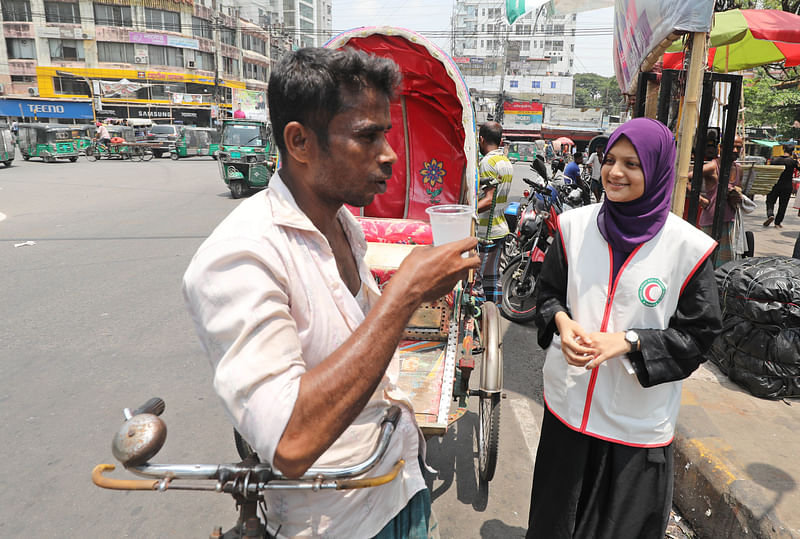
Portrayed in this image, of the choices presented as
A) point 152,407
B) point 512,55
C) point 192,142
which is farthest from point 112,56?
point 512,55

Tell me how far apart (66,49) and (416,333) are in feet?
157

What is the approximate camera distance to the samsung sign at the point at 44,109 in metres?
33.1

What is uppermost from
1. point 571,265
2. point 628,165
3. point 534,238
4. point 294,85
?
point 294,85

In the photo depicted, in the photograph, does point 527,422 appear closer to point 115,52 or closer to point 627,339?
point 627,339

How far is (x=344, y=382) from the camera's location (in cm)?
90

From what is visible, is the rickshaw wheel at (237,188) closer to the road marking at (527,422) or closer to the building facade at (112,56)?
the road marking at (527,422)

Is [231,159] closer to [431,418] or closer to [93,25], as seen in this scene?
[431,418]

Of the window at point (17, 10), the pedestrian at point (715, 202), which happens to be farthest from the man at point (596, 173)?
the window at point (17, 10)

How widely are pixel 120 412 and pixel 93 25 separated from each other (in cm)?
4635

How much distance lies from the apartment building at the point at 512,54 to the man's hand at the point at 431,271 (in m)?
44.6

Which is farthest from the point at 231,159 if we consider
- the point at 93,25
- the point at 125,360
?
the point at 93,25

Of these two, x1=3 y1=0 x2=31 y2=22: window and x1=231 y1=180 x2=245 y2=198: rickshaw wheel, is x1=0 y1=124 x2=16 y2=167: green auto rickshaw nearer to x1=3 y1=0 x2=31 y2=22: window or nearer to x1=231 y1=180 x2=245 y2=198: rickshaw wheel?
x1=231 y1=180 x2=245 y2=198: rickshaw wheel

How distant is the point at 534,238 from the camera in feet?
18.4

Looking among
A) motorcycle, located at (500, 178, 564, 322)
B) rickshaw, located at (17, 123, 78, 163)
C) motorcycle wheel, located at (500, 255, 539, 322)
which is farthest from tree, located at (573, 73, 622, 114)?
motorcycle wheel, located at (500, 255, 539, 322)
